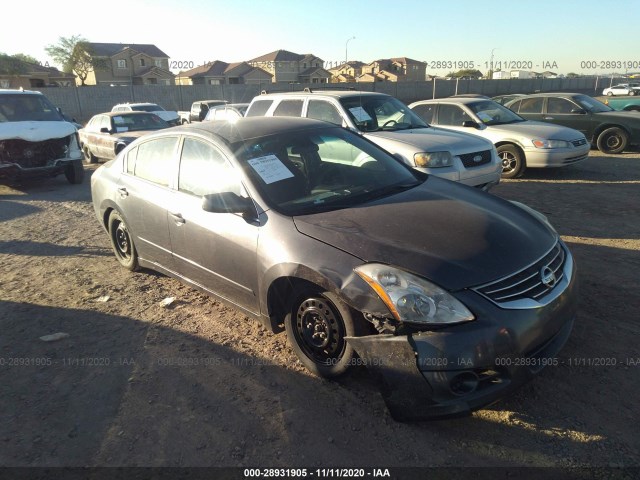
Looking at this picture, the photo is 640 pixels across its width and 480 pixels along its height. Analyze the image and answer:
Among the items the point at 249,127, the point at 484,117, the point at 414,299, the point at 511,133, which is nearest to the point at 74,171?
the point at 249,127

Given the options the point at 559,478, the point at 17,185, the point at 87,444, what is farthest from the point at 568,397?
the point at 17,185

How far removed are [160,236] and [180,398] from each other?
1710 mm

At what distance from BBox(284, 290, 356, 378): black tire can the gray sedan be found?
7288 mm

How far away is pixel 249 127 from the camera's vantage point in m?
3.88

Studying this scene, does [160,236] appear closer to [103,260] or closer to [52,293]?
[52,293]

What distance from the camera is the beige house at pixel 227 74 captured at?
212 ft

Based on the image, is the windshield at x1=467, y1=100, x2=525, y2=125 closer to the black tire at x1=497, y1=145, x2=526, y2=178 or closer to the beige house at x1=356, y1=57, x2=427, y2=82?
the black tire at x1=497, y1=145, x2=526, y2=178

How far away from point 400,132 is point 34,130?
7.64 metres

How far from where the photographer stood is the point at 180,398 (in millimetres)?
2926

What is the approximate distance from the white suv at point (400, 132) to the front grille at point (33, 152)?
15.6 ft

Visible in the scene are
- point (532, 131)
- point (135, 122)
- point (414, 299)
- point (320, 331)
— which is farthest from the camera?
point (135, 122)

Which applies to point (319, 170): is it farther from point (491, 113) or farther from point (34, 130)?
point (34, 130)

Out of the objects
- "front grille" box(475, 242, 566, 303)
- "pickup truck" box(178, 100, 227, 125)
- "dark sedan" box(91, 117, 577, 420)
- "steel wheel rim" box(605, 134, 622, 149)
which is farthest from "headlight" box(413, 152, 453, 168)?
"pickup truck" box(178, 100, 227, 125)

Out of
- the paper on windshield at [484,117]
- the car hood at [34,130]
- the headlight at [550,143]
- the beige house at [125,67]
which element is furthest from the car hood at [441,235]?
the beige house at [125,67]
